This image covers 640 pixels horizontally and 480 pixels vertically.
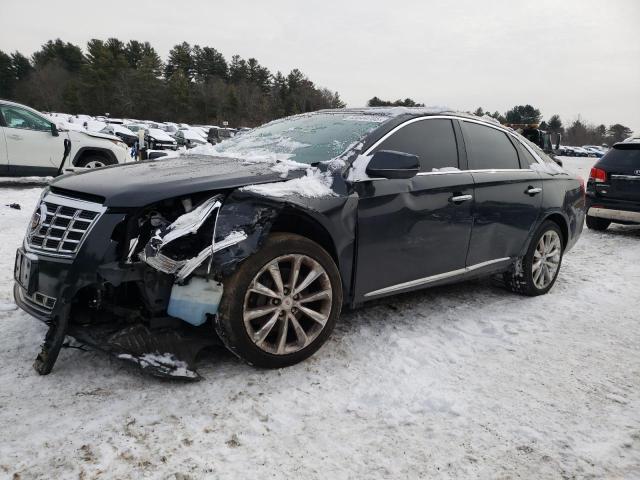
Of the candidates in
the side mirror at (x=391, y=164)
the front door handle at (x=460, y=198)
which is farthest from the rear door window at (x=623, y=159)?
the side mirror at (x=391, y=164)

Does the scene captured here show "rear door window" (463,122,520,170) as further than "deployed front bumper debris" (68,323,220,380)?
Yes

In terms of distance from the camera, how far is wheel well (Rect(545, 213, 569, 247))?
467 cm

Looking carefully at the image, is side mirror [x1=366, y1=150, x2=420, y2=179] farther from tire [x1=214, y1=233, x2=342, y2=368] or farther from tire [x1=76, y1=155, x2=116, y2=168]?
tire [x1=76, y1=155, x2=116, y2=168]

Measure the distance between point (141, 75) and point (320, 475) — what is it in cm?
7636

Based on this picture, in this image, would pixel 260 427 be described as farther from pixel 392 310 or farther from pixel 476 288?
pixel 476 288

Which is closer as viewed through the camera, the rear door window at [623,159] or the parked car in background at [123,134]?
the rear door window at [623,159]

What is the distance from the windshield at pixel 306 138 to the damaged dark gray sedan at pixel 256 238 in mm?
18

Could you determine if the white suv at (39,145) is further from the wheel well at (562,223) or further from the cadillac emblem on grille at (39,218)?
the wheel well at (562,223)

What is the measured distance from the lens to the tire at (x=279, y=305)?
2529 mm

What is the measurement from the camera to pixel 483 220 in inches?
151

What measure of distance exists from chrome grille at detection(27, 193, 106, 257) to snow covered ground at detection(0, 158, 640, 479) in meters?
0.68

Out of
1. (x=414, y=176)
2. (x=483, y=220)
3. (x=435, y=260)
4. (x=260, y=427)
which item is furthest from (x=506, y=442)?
(x=483, y=220)

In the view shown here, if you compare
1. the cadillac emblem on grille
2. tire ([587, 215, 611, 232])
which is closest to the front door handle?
the cadillac emblem on grille

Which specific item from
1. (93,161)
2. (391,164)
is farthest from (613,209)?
(93,161)
